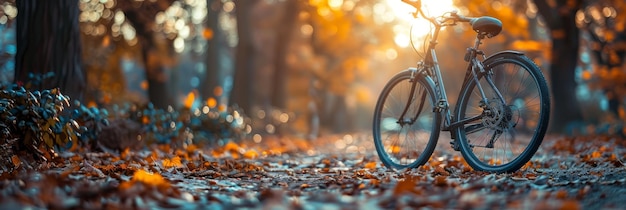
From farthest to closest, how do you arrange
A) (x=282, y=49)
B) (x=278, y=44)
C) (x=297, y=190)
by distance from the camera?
(x=278, y=44), (x=282, y=49), (x=297, y=190)

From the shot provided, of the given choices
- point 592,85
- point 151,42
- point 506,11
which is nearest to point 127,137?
point 151,42

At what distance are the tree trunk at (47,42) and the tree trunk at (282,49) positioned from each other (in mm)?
13753

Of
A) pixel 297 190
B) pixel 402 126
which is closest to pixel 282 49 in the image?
pixel 402 126

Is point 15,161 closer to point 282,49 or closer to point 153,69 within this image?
point 153,69

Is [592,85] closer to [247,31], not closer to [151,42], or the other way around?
[247,31]

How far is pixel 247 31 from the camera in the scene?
17.6 metres

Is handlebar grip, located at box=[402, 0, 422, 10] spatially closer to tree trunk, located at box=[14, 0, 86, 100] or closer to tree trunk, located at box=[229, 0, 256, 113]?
tree trunk, located at box=[14, 0, 86, 100]

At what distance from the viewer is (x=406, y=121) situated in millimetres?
6129

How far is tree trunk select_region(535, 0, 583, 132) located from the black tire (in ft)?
33.9

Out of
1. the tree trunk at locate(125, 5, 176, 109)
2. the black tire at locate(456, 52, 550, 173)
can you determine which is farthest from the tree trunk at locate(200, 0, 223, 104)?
the black tire at locate(456, 52, 550, 173)

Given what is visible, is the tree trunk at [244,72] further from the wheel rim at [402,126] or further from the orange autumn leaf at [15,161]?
the orange autumn leaf at [15,161]

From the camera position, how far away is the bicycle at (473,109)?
4758 mm

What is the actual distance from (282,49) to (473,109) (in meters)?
17.0

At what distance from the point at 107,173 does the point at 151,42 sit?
11561 mm
